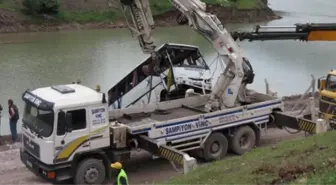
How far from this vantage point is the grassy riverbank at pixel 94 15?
51.1 meters

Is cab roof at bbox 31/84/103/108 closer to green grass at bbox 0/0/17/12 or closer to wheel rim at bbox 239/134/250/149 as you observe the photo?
wheel rim at bbox 239/134/250/149

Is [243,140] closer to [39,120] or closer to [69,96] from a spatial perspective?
[69,96]

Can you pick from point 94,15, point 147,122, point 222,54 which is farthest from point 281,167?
point 94,15

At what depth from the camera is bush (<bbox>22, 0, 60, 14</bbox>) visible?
52.5 meters

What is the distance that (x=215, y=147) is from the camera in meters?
14.8

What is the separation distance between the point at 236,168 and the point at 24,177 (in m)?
5.53

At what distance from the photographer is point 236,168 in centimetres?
1084

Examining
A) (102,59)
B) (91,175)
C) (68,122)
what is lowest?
(91,175)

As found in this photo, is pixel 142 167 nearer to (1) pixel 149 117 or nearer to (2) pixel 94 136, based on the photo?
(1) pixel 149 117

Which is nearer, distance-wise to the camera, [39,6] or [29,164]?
[29,164]

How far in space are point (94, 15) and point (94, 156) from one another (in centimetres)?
4526

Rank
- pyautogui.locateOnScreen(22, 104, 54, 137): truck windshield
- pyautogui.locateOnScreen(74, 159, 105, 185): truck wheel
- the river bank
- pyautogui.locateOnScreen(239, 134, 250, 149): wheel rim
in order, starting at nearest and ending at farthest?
1. pyautogui.locateOnScreen(22, 104, 54, 137): truck windshield
2. pyautogui.locateOnScreen(74, 159, 105, 185): truck wheel
3. pyautogui.locateOnScreen(239, 134, 250, 149): wheel rim
4. the river bank

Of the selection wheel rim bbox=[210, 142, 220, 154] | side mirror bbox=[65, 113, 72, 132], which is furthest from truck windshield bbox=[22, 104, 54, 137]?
wheel rim bbox=[210, 142, 220, 154]

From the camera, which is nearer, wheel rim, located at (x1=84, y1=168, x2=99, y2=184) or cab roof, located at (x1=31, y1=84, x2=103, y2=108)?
cab roof, located at (x1=31, y1=84, x2=103, y2=108)
